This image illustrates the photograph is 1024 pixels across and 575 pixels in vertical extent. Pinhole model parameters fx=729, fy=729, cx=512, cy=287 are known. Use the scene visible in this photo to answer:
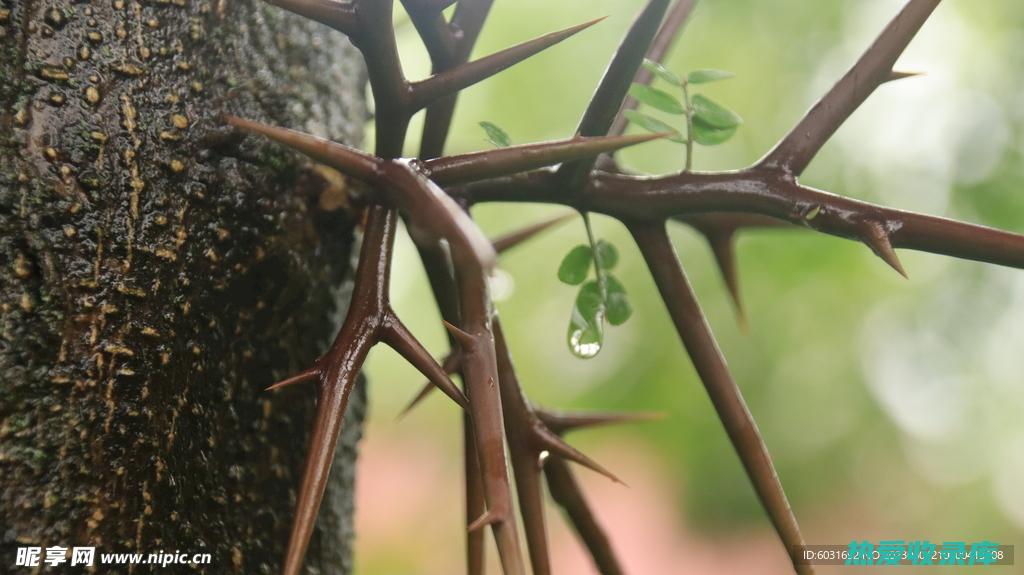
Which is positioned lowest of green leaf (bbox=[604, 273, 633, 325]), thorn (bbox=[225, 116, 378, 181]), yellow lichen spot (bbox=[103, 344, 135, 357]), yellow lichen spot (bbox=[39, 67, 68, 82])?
yellow lichen spot (bbox=[103, 344, 135, 357])

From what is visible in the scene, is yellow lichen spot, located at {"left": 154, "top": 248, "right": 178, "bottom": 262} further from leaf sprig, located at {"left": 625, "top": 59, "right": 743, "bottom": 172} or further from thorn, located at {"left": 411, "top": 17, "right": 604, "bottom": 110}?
leaf sprig, located at {"left": 625, "top": 59, "right": 743, "bottom": 172}

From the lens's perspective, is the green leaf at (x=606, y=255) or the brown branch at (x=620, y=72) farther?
the green leaf at (x=606, y=255)

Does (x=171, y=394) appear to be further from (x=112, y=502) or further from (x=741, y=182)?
(x=741, y=182)

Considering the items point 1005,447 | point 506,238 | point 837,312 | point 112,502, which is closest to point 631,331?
point 837,312

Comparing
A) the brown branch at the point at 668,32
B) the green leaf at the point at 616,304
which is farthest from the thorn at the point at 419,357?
the brown branch at the point at 668,32

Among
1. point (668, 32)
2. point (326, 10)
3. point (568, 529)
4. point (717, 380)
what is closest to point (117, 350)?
point (326, 10)

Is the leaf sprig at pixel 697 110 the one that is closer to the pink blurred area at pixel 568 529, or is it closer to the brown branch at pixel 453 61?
the brown branch at pixel 453 61

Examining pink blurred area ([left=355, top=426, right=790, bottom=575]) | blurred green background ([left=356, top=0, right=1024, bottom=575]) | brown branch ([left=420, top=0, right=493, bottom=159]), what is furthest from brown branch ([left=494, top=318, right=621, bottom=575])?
pink blurred area ([left=355, top=426, right=790, bottom=575])
